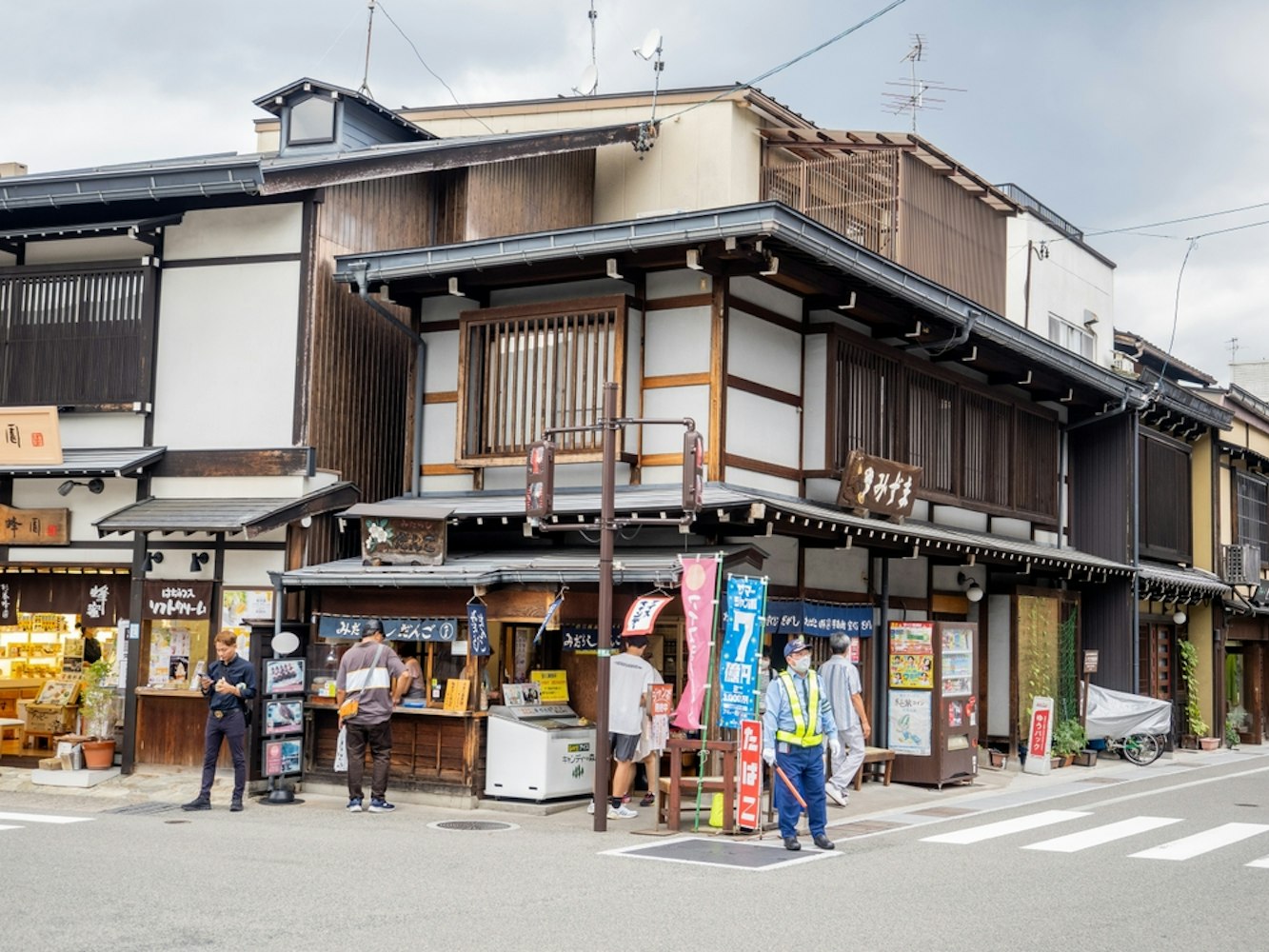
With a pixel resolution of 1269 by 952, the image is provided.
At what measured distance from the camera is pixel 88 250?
19062mm

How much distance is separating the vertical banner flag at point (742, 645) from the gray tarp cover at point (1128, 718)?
11442 millimetres

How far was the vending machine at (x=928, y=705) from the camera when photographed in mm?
18328

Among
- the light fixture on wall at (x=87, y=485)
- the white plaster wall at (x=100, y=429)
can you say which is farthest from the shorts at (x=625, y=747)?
the light fixture on wall at (x=87, y=485)

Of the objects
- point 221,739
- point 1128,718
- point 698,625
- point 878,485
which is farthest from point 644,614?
point 1128,718

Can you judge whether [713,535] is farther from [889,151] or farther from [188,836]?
[889,151]

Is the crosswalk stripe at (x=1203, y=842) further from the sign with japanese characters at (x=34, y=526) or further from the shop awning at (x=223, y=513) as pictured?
the sign with japanese characters at (x=34, y=526)

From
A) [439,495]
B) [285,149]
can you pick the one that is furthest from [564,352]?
[285,149]

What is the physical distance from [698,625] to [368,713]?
12.2 feet

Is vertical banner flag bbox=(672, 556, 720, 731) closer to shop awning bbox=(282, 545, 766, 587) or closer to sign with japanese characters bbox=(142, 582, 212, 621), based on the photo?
shop awning bbox=(282, 545, 766, 587)

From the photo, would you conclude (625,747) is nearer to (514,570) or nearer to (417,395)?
(514,570)

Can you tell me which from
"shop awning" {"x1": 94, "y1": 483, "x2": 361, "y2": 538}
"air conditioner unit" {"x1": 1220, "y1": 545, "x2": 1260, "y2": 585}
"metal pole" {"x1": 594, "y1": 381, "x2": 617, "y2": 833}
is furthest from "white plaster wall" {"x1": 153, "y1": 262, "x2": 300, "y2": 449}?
"air conditioner unit" {"x1": 1220, "y1": 545, "x2": 1260, "y2": 585}

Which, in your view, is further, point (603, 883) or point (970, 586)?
point (970, 586)

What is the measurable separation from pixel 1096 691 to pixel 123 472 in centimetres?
1622

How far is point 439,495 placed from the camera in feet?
60.0
